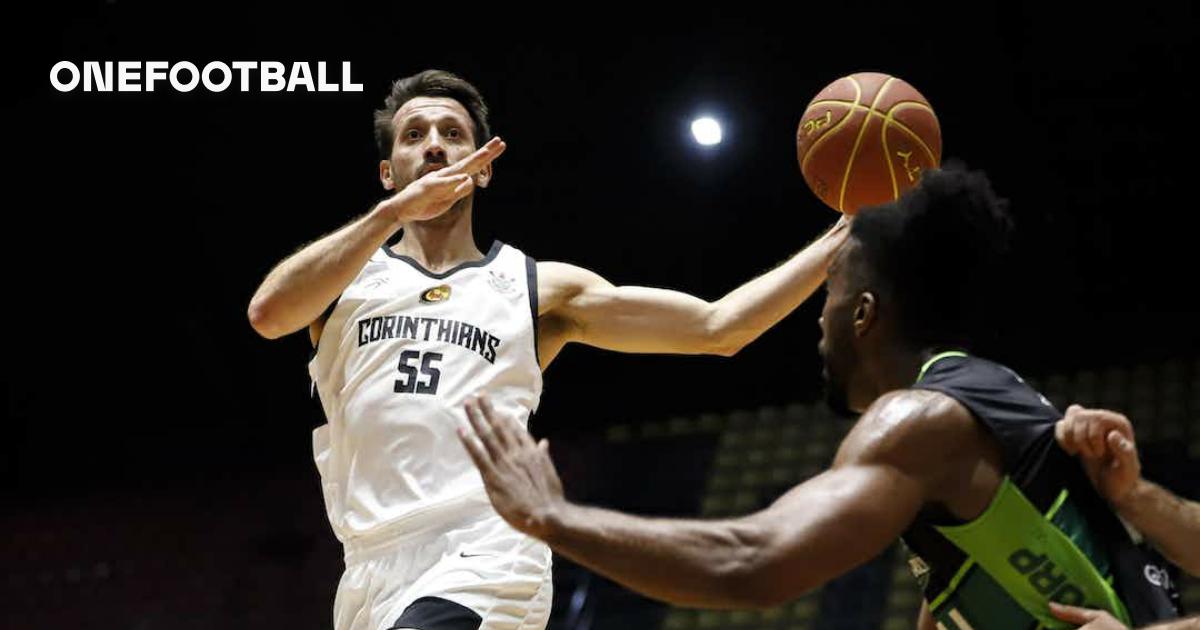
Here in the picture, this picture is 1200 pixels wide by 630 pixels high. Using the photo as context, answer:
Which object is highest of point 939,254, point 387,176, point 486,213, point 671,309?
point 939,254

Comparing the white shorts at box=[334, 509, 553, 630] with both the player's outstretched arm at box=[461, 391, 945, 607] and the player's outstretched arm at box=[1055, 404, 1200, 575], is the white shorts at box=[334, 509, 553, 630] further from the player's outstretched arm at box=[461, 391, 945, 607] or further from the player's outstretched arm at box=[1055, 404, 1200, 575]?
the player's outstretched arm at box=[1055, 404, 1200, 575]

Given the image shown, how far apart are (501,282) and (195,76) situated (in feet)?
14.7

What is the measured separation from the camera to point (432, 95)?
4.26 metres

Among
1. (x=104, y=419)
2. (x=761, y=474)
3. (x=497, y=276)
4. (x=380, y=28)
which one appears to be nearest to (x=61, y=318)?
(x=104, y=419)

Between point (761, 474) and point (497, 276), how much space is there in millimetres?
6657

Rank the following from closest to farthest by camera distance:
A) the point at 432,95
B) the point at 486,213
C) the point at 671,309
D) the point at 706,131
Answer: the point at 671,309, the point at 432,95, the point at 706,131, the point at 486,213

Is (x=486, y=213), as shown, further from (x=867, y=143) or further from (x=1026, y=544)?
(x=1026, y=544)

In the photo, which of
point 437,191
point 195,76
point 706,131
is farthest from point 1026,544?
point 195,76

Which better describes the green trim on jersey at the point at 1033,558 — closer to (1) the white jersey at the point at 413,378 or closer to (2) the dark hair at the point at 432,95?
(1) the white jersey at the point at 413,378

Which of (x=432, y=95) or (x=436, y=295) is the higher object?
(x=432, y=95)

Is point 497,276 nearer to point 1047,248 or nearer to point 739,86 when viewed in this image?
point 739,86

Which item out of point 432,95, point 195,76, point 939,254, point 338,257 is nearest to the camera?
point 939,254

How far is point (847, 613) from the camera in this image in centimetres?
918

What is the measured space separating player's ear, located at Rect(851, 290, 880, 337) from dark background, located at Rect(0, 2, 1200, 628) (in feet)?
16.1
